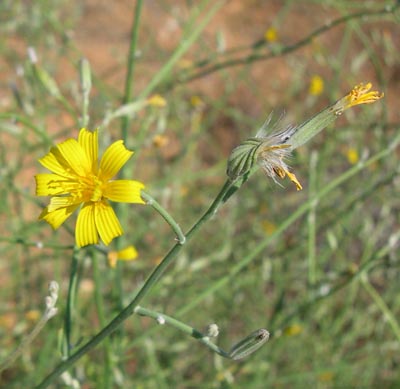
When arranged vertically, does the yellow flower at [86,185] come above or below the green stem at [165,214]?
above

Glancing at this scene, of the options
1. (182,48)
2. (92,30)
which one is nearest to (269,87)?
(92,30)

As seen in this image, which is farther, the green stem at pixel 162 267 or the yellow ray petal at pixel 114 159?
the yellow ray petal at pixel 114 159

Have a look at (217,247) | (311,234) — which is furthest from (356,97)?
(217,247)

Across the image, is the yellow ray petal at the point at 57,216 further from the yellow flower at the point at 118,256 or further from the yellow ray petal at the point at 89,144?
the yellow flower at the point at 118,256

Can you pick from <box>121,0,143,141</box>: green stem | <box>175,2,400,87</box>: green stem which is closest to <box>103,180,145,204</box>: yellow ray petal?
<box>121,0,143,141</box>: green stem

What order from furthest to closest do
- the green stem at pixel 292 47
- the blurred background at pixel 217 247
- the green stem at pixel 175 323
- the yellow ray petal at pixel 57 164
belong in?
1. the blurred background at pixel 217 247
2. the green stem at pixel 292 47
3. the yellow ray petal at pixel 57 164
4. the green stem at pixel 175 323

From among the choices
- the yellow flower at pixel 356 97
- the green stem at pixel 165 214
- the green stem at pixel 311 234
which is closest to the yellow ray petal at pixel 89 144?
the green stem at pixel 165 214

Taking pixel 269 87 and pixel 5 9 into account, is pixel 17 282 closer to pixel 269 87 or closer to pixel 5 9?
pixel 5 9

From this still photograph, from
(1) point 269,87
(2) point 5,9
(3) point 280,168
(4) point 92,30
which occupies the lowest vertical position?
(3) point 280,168
